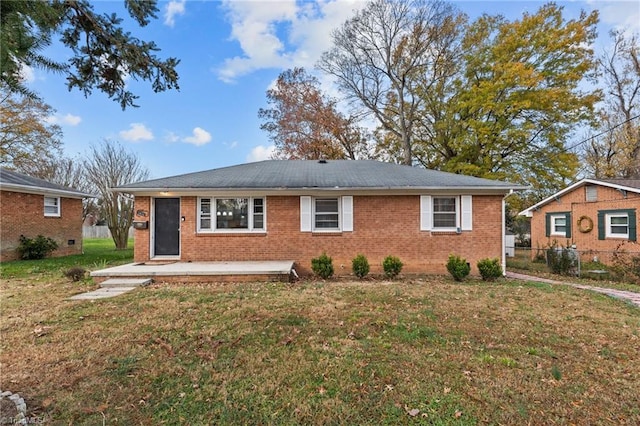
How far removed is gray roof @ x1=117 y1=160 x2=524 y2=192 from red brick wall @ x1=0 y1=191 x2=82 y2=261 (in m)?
6.72

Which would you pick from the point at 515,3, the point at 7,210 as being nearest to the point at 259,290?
the point at 7,210

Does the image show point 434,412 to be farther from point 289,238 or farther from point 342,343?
point 289,238

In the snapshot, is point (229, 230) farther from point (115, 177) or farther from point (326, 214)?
point (115, 177)

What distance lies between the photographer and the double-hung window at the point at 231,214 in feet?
31.9

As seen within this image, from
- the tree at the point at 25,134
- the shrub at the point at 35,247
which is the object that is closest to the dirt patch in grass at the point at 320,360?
the shrub at the point at 35,247

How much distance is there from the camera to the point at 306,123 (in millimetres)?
21281

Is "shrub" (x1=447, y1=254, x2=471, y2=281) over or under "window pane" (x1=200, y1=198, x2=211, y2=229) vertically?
under

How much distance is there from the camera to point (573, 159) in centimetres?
1578

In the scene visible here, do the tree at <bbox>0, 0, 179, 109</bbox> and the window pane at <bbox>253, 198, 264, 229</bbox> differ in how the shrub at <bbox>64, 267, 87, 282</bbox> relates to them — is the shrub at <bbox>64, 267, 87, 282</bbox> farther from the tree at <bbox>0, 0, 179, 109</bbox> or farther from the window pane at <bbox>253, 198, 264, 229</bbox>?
the tree at <bbox>0, 0, 179, 109</bbox>

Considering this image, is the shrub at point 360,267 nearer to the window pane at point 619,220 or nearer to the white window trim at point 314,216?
the white window trim at point 314,216

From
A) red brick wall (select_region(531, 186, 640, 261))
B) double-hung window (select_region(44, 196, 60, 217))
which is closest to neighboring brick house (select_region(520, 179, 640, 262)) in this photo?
red brick wall (select_region(531, 186, 640, 261))

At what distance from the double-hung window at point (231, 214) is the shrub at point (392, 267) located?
162 inches

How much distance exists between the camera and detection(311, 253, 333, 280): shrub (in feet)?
28.5

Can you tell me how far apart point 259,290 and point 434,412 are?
490cm
